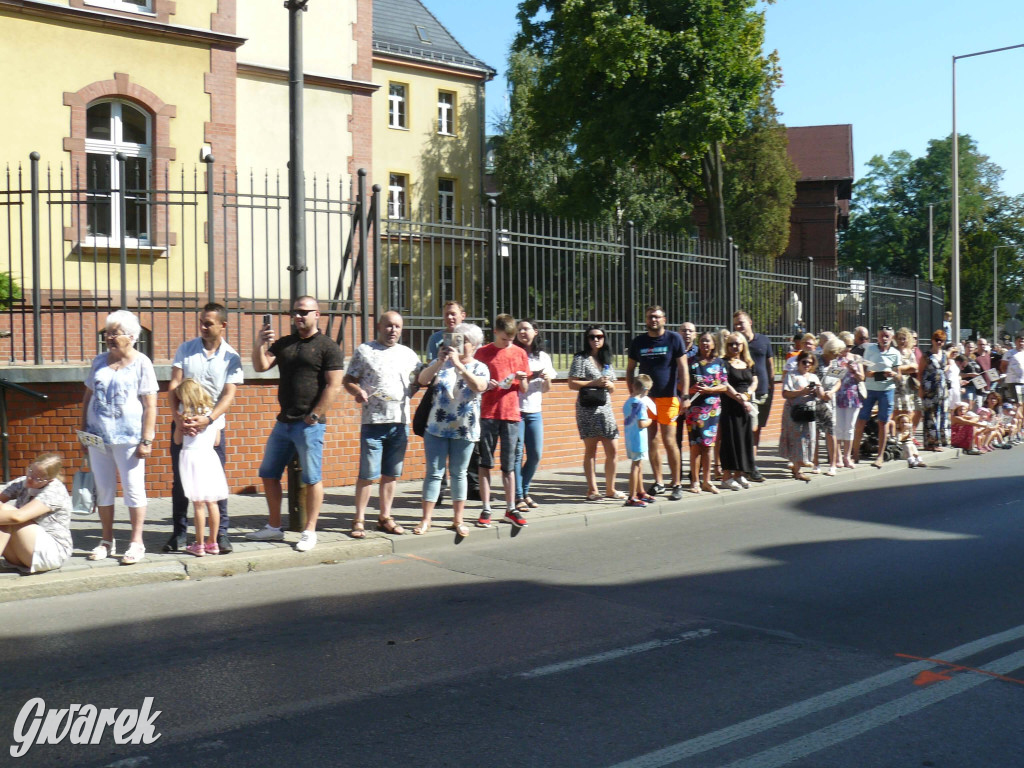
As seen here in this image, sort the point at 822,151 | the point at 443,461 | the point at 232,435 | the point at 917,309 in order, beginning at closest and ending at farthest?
the point at 443,461
the point at 232,435
the point at 917,309
the point at 822,151

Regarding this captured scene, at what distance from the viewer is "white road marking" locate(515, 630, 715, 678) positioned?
5.24 metres

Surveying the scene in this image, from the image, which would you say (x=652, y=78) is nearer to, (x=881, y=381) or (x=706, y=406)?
(x=881, y=381)

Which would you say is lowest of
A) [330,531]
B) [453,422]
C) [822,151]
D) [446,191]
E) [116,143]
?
[330,531]

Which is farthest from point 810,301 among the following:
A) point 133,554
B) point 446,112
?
point 446,112

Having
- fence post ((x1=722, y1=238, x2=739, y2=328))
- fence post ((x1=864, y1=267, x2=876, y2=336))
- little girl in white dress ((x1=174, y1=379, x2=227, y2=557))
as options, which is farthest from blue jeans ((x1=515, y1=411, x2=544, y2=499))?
fence post ((x1=864, y1=267, x2=876, y2=336))

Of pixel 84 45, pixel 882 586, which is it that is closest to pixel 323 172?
pixel 84 45

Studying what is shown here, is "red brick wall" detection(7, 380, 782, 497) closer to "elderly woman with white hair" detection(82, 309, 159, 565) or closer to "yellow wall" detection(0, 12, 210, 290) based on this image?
"elderly woman with white hair" detection(82, 309, 159, 565)

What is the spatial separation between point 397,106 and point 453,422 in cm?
3618

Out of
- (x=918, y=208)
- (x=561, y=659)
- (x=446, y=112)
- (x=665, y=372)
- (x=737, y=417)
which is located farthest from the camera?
(x=918, y=208)

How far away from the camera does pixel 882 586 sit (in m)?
7.22

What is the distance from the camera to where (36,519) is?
722cm

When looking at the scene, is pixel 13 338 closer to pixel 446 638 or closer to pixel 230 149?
pixel 446 638

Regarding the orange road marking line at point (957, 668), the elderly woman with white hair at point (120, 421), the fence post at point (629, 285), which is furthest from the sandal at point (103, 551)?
the fence post at point (629, 285)

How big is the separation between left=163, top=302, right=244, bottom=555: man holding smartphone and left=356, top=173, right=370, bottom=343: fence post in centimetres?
339
